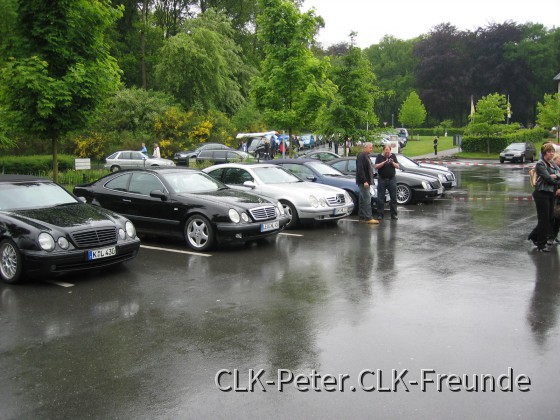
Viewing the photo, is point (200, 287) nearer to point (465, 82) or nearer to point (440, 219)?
point (440, 219)

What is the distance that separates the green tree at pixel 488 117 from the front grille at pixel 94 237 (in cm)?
4221

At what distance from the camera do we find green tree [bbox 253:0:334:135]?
2192cm

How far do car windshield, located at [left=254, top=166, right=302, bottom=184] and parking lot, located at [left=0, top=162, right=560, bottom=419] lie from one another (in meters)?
3.49

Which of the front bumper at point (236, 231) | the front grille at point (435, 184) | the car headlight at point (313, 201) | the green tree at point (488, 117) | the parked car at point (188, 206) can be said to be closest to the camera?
the front bumper at point (236, 231)

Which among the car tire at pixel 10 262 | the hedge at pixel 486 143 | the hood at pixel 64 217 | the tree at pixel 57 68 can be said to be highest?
the tree at pixel 57 68

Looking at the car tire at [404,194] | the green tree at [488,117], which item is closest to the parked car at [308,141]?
the green tree at [488,117]

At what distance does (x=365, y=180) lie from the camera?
45.3ft

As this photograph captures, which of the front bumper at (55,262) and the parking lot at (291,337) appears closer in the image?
the parking lot at (291,337)

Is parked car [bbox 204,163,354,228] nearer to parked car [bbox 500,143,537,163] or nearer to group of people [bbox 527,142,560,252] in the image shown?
group of people [bbox 527,142,560,252]

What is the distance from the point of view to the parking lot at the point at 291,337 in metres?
4.41

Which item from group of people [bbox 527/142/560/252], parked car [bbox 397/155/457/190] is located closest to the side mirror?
group of people [bbox 527/142/560/252]

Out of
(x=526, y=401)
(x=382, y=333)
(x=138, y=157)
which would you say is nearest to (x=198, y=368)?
(x=382, y=333)

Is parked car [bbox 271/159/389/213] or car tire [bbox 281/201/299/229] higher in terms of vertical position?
parked car [bbox 271/159/389/213]

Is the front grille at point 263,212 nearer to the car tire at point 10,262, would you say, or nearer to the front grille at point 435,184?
the car tire at point 10,262
